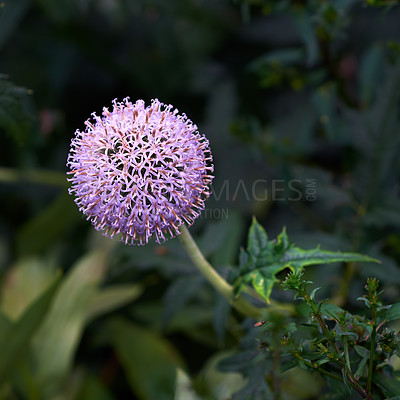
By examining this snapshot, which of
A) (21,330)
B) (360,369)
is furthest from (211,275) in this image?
(21,330)

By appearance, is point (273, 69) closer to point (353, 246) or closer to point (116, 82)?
point (353, 246)

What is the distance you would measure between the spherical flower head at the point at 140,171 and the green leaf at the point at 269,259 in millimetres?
260

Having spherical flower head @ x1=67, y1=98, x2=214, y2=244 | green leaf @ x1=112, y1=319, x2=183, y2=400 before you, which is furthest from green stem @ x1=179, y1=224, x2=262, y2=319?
green leaf @ x1=112, y1=319, x2=183, y2=400

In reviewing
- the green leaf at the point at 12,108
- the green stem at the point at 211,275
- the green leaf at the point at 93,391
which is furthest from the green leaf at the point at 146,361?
the green leaf at the point at 12,108

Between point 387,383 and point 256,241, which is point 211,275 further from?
point 387,383

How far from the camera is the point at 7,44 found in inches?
134

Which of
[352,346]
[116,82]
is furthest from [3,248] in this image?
[352,346]

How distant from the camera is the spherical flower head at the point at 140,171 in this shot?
4.44 ft

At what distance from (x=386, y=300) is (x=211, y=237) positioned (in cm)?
84

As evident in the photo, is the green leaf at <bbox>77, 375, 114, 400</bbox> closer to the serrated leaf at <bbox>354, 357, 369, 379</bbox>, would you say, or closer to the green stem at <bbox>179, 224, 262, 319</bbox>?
the green stem at <bbox>179, 224, 262, 319</bbox>

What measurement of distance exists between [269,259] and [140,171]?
0.50 m

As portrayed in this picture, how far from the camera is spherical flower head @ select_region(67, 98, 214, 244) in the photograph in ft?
4.44

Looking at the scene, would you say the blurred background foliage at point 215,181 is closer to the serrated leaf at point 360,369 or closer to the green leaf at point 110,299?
the green leaf at point 110,299

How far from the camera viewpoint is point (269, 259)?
1.47 metres
